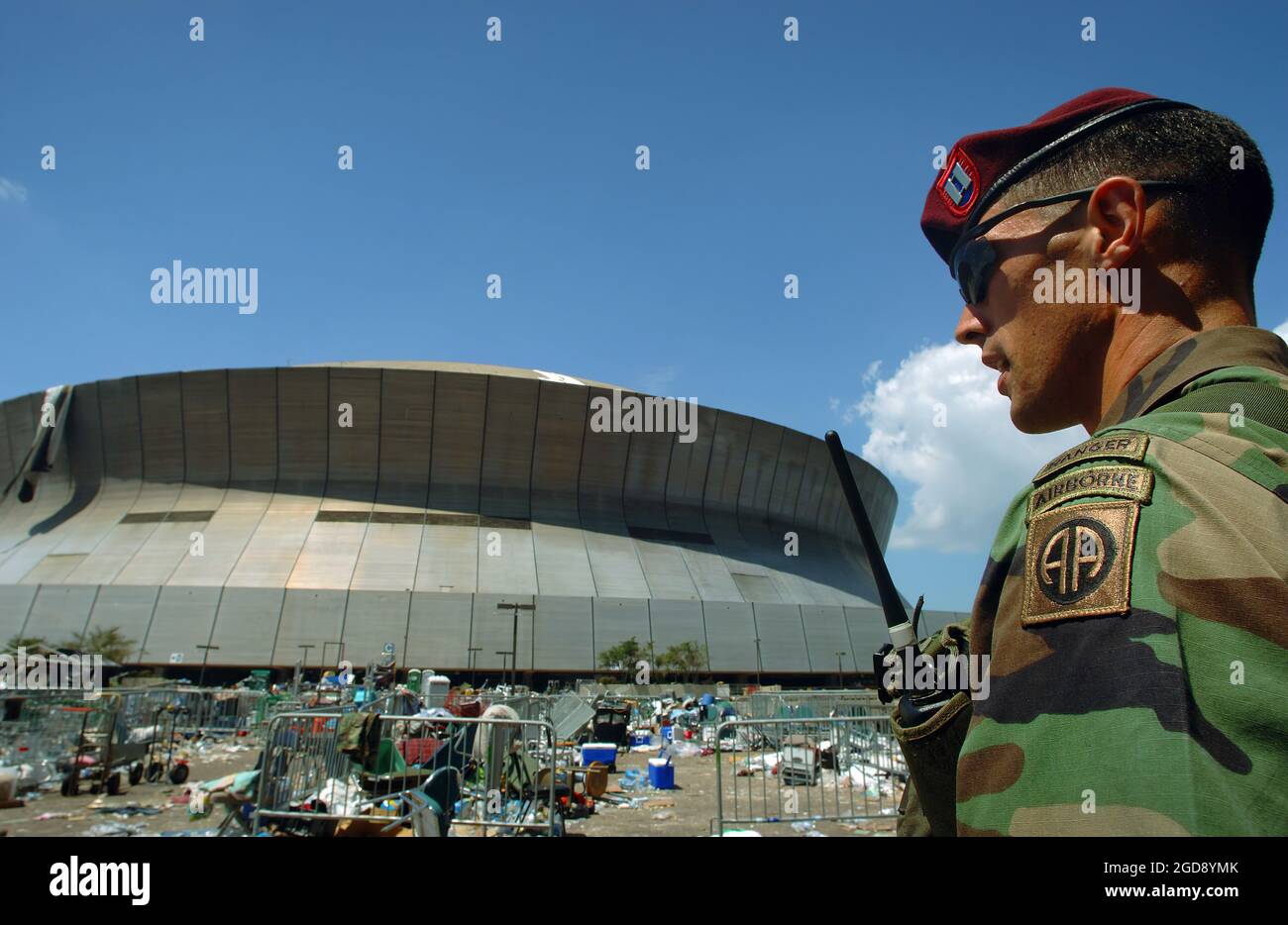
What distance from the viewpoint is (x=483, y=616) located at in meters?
34.8

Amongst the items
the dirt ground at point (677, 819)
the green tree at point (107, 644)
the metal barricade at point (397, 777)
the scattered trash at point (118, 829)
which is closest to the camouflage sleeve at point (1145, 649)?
the metal barricade at point (397, 777)

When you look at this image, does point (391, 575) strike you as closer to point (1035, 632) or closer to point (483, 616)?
point (483, 616)

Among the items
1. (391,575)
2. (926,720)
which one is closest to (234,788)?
(926,720)

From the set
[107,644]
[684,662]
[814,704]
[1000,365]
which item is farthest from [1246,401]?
[107,644]

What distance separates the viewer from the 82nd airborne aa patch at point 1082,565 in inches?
31.9

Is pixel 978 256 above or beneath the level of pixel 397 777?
above

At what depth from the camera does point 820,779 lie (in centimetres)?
859

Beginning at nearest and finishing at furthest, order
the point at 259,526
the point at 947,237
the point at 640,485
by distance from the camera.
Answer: the point at 947,237 → the point at 259,526 → the point at 640,485

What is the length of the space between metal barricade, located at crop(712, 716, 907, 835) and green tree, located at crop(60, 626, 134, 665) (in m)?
29.4

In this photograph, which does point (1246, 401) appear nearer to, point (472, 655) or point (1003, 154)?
point (1003, 154)
